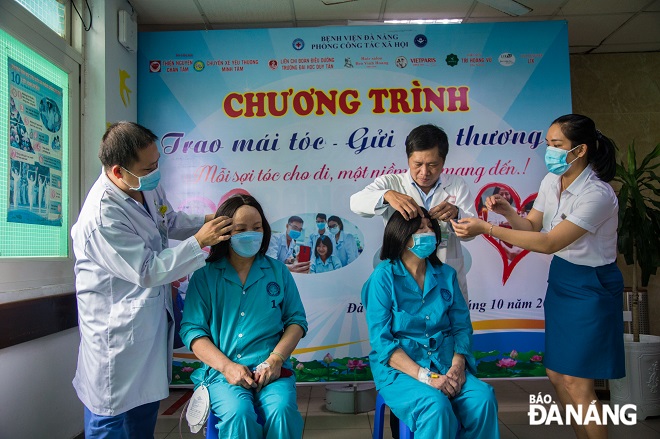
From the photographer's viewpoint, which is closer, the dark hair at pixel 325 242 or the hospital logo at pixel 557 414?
the hospital logo at pixel 557 414

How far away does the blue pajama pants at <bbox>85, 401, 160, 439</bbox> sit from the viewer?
6.73 ft

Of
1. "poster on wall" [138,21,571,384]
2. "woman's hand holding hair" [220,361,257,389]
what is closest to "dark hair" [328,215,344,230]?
"poster on wall" [138,21,571,384]

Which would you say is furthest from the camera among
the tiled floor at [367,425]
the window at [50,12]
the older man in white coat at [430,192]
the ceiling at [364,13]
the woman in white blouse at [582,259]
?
the ceiling at [364,13]

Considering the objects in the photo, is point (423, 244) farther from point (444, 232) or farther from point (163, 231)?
point (163, 231)

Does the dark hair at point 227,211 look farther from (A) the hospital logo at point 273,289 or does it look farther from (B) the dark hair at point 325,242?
(B) the dark hair at point 325,242

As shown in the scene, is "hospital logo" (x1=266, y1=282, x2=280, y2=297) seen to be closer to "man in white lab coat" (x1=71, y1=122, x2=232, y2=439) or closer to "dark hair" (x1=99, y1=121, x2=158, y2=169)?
"man in white lab coat" (x1=71, y1=122, x2=232, y2=439)

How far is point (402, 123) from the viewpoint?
4.02 meters

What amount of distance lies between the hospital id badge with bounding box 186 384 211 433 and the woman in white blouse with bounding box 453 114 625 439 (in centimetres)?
138

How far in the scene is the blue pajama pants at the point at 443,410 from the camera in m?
2.05

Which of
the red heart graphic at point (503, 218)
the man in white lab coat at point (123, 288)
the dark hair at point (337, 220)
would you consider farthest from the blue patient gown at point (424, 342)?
the red heart graphic at point (503, 218)

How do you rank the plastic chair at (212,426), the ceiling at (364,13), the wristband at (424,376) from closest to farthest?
the plastic chair at (212,426)
the wristband at (424,376)
the ceiling at (364,13)

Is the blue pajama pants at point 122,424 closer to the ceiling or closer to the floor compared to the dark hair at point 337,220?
closer to the floor

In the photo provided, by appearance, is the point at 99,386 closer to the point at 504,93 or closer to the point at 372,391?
the point at 372,391

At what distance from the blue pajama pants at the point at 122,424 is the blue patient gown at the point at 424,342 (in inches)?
40.0
